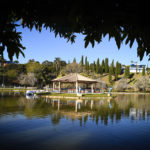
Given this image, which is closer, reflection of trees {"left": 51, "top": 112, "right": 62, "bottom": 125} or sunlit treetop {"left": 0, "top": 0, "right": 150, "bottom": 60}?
sunlit treetop {"left": 0, "top": 0, "right": 150, "bottom": 60}

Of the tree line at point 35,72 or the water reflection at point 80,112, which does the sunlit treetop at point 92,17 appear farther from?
the tree line at point 35,72

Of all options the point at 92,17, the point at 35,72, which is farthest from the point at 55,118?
the point at 35,72

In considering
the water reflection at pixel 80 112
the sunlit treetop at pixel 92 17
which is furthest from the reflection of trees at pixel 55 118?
the sunlit treetop at pixel 92 17

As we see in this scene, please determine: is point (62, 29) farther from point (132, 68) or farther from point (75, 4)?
point (132, 68)

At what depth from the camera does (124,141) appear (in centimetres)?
584

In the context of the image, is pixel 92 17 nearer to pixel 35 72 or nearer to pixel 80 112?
pixel 80 112

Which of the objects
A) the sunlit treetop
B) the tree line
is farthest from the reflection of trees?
the tree line

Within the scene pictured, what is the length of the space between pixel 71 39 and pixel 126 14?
5.98 feet

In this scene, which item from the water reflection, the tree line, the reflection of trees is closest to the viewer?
the reflection of trees

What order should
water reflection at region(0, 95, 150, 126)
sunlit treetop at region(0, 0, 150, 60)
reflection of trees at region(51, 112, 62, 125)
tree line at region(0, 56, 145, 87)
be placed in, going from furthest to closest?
tree line at region(0, 56, 145, 87) → water reflection at region(0, 95, 150, 126) → reflection of trees at region(51, 112, 62, 125) → sunlit treetop at region(0, 0, 150, 60)

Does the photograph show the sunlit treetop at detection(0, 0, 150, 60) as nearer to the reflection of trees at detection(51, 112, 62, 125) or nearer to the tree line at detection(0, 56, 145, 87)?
the reflection of trees at detection(51, 112, 62, 125)

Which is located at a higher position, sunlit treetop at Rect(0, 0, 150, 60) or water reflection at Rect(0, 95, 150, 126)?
sunlit treetop at Rect(0, 0, 150, 60)

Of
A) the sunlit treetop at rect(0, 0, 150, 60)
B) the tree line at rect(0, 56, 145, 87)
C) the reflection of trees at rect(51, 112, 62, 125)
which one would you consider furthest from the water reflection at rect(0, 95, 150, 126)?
the tree line at rect(0, 56, 145, 87)

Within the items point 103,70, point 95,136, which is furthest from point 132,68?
point 95,136
